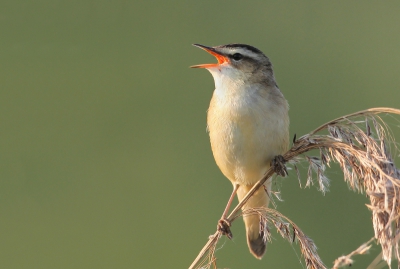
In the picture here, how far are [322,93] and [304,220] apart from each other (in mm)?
2151

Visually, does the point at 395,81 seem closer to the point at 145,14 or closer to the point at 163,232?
the point at 163,232

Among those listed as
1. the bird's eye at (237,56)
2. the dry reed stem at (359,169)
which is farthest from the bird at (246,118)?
the dry reed stem at (359,169)

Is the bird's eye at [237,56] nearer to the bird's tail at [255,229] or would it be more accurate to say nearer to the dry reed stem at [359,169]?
the bird's tail at [255,229]

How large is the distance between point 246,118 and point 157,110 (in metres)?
4.47

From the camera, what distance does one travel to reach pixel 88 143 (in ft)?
26.7

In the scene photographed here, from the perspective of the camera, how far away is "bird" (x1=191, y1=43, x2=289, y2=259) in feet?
13.4

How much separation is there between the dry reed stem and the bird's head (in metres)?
1.41

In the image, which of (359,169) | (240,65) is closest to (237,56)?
(240,65)

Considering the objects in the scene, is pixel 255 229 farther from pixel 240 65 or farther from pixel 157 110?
pixel 157 110

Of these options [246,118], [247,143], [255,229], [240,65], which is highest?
[240,65]

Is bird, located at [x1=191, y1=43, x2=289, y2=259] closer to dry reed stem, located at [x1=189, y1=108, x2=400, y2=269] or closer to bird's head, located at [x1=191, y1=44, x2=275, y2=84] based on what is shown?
bird's head, located at [x1=191, y1=44, x2=275, y2=84]

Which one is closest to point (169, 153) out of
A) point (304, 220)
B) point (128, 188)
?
point (128, 188)

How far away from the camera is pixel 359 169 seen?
2713 millimetres

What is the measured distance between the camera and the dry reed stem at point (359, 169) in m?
2.34
